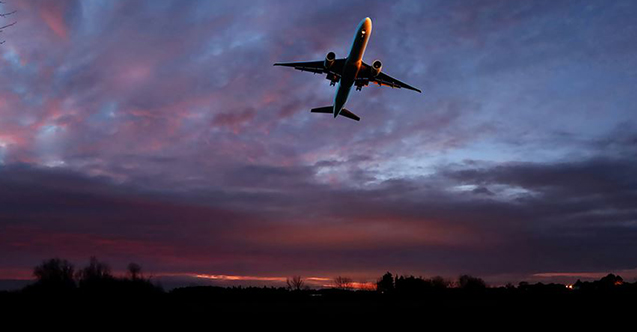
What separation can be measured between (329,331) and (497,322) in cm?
1301

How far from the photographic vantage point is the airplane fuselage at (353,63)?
4553 cm

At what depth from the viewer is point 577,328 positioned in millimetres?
30688

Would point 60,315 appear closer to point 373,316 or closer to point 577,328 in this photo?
point 373,316

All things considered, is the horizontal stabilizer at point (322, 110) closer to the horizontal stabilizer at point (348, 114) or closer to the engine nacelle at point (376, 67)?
the horizontal stabilizer at point (348, 114)

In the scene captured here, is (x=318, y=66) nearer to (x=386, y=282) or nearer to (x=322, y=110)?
(x=322, y=110)

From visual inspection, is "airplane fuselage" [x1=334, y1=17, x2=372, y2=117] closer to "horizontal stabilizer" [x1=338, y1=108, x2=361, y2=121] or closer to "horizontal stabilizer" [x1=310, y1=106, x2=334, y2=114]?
"horizontal stabilizer" [x1=338, y1=108, x2=361, y2=121]

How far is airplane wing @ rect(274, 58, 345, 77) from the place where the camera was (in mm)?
53156

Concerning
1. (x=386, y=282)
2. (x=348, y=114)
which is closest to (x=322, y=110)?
(x=348, y=114)

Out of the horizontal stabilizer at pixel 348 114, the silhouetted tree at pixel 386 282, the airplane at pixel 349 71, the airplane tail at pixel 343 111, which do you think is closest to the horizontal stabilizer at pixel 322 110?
the airplane tail at pixel 343 111

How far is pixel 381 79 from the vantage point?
56.3 meters

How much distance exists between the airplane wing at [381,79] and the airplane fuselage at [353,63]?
2.24m

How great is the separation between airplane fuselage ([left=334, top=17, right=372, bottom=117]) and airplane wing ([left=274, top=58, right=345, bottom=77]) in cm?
160

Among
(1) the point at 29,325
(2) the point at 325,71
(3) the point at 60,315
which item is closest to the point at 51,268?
(3) the point at 60,315

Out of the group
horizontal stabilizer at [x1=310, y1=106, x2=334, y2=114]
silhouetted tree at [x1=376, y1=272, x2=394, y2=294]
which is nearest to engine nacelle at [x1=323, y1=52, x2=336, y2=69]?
horizontal stabilizer at [x1=310, y1=106, x2=334, y2=114]
